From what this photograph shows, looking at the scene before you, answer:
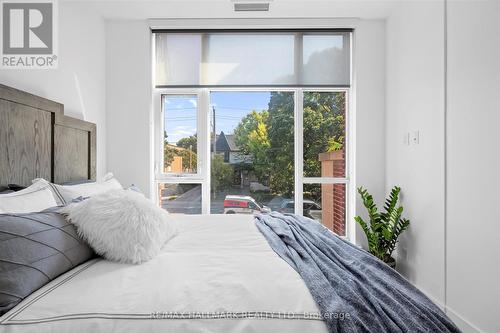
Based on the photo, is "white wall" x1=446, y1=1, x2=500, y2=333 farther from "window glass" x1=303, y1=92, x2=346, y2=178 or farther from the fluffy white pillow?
the fluffy white pillow

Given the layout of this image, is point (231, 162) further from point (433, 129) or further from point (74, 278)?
point (74, 278)

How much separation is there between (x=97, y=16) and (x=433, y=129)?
3.30 m

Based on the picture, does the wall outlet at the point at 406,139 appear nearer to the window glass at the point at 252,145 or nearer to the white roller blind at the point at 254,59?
the white roller blind at the point at 254,59

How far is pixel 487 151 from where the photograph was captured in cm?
180

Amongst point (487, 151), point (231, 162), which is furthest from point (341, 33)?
point (487, 151)

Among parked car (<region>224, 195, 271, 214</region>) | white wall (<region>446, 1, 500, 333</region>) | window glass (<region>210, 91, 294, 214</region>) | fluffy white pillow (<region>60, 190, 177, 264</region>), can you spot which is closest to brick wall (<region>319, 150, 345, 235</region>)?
window glass (<region>210, 91, 294, 214</region>)

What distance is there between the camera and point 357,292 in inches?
42.1

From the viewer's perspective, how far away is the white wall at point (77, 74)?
84.0 inches

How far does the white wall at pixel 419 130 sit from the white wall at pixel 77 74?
293 cm

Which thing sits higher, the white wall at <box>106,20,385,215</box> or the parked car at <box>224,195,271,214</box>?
the white wall at <box>106,20,385,215</box>

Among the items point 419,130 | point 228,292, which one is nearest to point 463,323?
point 419,130

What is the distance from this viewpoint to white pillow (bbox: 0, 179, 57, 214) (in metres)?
1.31


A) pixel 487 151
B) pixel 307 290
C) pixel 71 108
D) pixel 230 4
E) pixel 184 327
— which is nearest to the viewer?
pixel 184 327

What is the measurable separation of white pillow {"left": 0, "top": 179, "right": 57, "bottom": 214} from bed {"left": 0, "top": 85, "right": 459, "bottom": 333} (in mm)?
277
